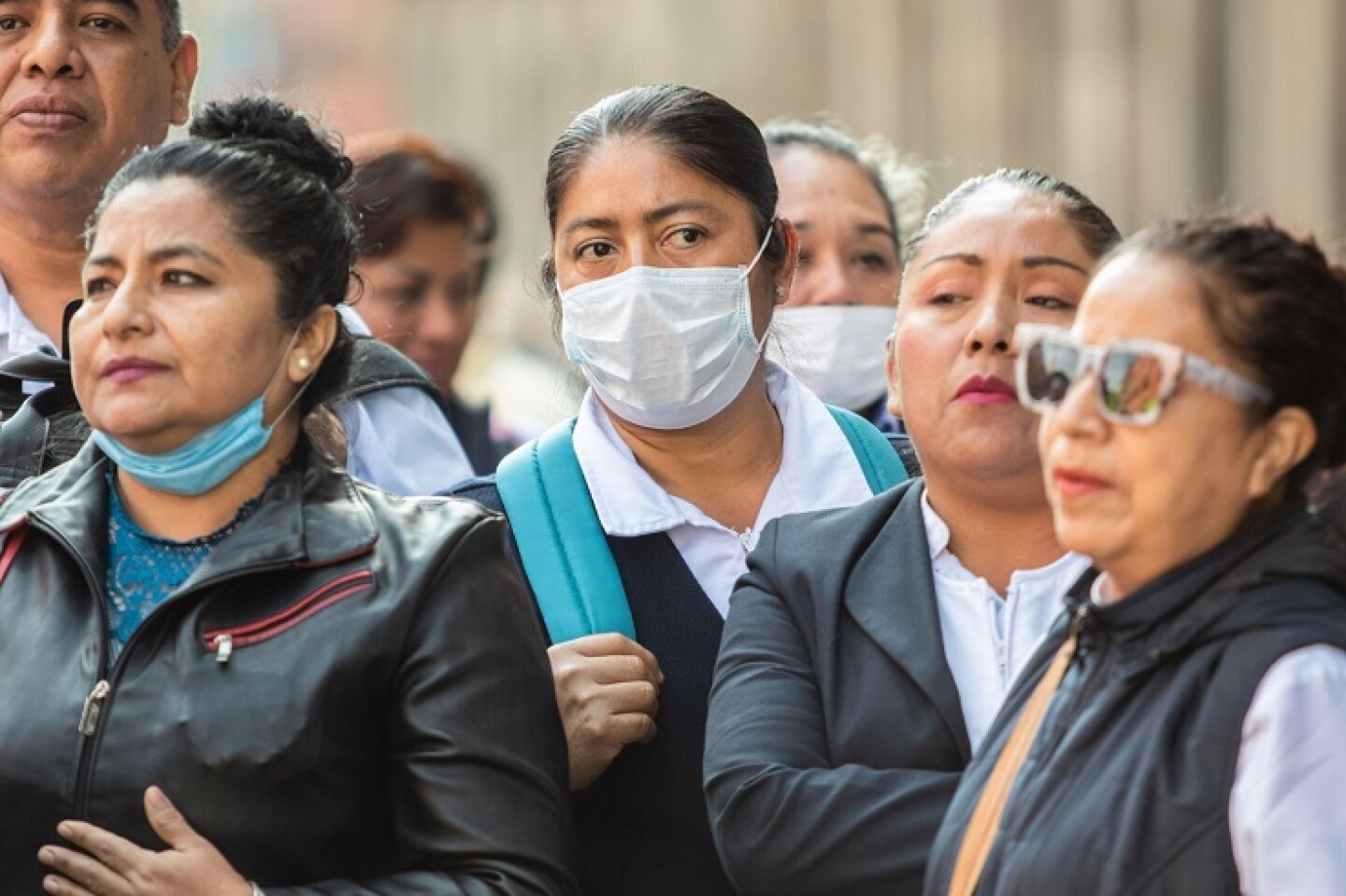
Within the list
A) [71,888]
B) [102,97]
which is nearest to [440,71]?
[102,97]

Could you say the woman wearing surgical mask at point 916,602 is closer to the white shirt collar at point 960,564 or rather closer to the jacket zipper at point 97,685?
the white shirt collar at point 960,564

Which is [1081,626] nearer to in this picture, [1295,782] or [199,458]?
[1295,782]

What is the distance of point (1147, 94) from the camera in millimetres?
14969

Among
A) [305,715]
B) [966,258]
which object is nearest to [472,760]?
[305,715]

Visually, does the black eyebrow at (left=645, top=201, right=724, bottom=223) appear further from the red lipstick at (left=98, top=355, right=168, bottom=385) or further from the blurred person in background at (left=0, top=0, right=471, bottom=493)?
the red lipstick at (left=98, top=355, right=168, bottom=385)

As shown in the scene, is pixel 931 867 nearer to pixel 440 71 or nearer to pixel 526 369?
pixel 526 369

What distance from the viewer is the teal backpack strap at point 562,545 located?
15.1ft

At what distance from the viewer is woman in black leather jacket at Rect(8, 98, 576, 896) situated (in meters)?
3.81

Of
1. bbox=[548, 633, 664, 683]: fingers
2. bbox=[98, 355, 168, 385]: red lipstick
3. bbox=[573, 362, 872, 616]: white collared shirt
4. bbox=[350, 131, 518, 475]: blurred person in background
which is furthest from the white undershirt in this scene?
bbox=[350, 131, 518, 475]: blurred person in background

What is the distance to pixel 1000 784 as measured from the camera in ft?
11.5

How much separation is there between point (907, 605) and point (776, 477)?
905 millimetres

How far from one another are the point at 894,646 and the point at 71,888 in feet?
4.25

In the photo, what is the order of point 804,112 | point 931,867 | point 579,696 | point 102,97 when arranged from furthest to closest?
point 804,112 → point 102,97 → point 579,696 → point 931,867

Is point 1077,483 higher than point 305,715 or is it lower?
higher
